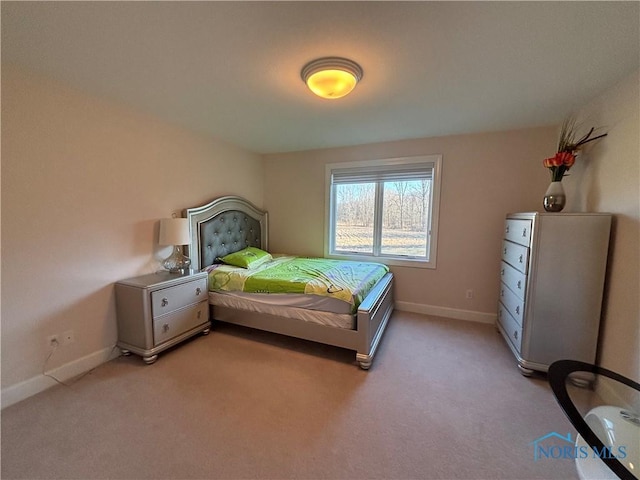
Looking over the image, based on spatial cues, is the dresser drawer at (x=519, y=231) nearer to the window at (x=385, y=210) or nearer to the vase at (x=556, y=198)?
the vase at (x=556, y=198)

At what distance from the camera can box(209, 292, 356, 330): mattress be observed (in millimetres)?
2158

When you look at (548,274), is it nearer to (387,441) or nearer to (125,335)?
(387,441)

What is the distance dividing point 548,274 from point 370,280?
1380 mm

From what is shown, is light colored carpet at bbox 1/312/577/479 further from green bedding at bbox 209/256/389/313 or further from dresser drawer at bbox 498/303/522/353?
green bedding at bbox 209/256/389/313

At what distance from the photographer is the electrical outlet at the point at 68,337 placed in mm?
1923

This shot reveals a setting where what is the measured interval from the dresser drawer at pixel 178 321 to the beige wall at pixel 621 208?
3315 mm

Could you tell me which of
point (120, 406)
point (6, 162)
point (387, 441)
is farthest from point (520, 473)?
point (6, 162)

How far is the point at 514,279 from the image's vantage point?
2.27 meters

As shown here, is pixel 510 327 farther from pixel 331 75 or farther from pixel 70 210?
pixel 70 210

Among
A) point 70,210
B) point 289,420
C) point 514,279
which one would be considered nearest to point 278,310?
point 289,420

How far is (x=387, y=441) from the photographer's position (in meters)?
1.42

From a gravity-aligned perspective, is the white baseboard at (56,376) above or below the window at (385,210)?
below

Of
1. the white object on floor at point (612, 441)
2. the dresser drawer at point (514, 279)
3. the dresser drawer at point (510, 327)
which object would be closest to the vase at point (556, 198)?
the dresser drawer at point (514, 279)

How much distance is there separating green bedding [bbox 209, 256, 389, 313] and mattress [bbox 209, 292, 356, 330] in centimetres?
8
